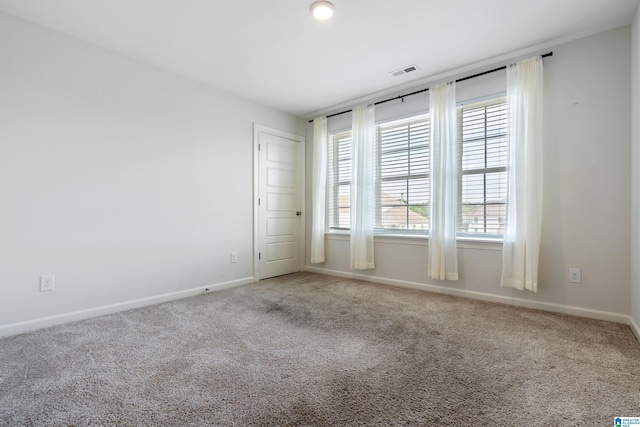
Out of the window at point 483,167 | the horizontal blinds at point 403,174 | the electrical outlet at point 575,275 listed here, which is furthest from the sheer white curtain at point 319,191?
the electrical outlet at point 575,275

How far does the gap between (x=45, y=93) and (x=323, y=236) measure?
339 cm

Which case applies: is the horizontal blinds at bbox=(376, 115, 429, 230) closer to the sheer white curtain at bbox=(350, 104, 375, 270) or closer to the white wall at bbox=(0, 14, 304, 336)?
the sheer white curtain at bbox=(350, 104, 375, 270)

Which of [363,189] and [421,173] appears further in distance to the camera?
[363,189]

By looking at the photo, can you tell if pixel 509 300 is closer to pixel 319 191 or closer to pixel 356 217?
pixel 356 217

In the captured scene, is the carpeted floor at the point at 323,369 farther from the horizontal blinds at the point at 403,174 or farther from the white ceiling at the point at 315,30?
the white ceiling at the point at 315,30

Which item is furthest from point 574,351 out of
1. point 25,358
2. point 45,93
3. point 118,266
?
point 45,93

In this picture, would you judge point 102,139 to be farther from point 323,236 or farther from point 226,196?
point 323,236

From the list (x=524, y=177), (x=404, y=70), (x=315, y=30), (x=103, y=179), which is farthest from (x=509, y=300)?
(x=103, y=179)

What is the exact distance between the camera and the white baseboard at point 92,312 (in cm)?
233

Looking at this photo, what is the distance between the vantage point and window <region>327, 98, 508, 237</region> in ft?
10.2

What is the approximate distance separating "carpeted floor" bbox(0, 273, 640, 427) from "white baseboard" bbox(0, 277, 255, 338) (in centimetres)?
13

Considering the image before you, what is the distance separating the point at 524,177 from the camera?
2783mm

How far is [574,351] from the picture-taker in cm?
200

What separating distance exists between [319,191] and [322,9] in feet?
8.38
